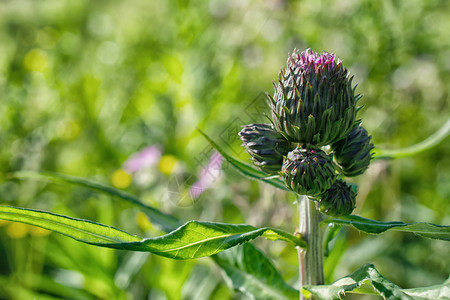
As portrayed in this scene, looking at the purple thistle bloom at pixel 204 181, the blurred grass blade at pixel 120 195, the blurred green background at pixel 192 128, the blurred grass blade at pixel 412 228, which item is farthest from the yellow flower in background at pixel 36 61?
the blurred grass blade at pixel 412 228

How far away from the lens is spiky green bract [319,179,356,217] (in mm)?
964

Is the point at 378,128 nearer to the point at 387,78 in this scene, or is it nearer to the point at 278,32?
the point at 387,78

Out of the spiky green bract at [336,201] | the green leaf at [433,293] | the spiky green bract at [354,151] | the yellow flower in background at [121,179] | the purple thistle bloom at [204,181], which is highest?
the yellow flower in background at [121,179]

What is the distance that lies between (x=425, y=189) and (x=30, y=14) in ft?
15.9

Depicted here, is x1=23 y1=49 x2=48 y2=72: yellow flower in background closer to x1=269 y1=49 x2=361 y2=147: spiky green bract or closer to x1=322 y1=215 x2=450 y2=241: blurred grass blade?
x1=269 y1=49 x2=361 y2=147: spiky green bract

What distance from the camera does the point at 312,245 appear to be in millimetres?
1027

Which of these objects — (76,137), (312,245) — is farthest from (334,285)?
(76,137)

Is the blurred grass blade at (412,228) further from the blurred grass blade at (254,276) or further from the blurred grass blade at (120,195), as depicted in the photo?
the blurred grass blade at (120,195)

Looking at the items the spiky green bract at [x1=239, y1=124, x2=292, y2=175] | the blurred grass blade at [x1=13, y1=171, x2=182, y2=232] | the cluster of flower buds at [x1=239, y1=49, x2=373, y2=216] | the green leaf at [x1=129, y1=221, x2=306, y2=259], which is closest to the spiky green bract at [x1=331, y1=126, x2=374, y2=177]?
the cluster of flower buds at [x1=239, y1=49, x2=373, y2=216]

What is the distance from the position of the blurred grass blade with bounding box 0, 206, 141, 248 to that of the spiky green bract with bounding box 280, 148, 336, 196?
14.8 inches

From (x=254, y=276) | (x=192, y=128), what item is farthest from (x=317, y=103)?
(x=192, y=128)

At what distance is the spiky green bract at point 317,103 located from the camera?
0.98m

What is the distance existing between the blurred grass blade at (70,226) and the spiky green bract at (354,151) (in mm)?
539

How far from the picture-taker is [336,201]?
37.9 inches
